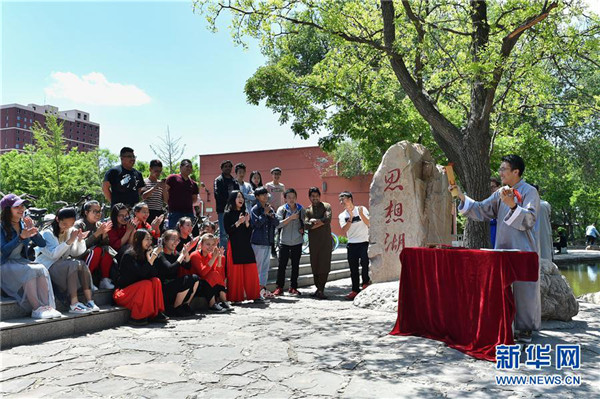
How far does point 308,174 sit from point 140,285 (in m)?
18.0

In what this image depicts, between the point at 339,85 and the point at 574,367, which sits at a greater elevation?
the point at 339,85

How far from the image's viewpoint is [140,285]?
217 inches

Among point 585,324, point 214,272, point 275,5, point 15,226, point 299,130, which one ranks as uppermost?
point 275,5

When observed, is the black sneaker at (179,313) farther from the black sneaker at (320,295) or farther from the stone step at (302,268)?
the stone step at (302,268)

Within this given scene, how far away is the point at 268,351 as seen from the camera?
173 inches

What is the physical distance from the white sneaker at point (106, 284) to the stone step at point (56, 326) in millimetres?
258

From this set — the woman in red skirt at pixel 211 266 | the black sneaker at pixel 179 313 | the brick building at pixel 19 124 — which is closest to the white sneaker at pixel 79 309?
the black sneaker at pixel 179 313

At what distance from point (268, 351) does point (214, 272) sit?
234 centimetres

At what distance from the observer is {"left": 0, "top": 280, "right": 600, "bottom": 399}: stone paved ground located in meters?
3.34

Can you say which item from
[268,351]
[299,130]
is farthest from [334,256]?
[268,351]

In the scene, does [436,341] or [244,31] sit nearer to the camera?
[436,341]

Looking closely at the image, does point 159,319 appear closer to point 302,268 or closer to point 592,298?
point 302,268

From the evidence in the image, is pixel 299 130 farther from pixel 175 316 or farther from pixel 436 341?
pixel 436 341

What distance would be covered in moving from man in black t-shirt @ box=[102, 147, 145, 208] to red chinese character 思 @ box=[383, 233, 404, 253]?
12.6 ft
